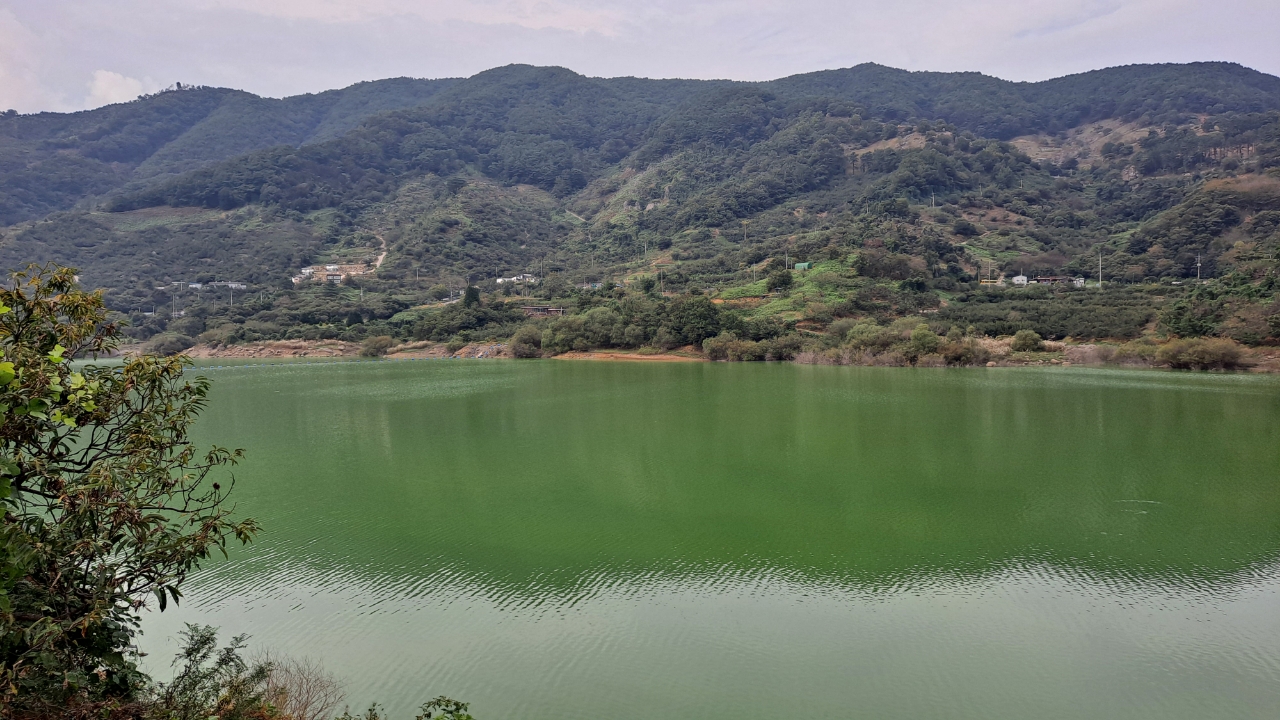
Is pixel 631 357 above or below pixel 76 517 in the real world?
below

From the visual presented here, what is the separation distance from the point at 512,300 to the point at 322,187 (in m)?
78.1

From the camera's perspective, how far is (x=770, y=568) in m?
10.6

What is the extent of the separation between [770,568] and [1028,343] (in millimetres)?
47763

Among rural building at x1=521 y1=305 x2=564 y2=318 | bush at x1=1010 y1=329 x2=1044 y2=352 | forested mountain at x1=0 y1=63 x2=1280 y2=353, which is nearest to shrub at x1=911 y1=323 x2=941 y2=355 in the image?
bush at x1=1010 y1=329 x2=1044 y2=352

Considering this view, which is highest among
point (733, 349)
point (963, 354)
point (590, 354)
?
point (733, 349)

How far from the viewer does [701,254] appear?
314ft

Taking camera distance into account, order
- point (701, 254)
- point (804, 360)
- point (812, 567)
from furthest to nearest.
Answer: point (701, 254)
point (804, 360)
point (812, 567)

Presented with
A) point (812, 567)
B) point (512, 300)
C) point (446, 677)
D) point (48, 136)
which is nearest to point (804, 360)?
point (512, 300)

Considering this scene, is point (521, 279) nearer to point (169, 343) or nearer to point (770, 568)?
point (169, 343)

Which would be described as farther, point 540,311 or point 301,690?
point 540,311

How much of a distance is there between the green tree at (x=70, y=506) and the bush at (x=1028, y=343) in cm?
5503

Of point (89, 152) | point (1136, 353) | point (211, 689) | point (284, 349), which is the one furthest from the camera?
point (89, 152)

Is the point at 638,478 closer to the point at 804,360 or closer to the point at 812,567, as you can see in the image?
the point at 812,567

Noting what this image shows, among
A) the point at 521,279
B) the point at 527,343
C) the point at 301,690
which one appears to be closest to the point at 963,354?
the point at 527,343
